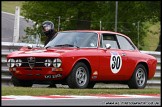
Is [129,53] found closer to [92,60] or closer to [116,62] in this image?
[116,62]

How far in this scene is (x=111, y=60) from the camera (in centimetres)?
1524

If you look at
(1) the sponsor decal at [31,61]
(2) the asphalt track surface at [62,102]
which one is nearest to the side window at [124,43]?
(1) the sponsor decal at [31,61]

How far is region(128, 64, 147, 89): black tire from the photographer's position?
52.3ft

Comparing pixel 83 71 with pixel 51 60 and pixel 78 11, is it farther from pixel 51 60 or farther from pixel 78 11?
pixel 78 11

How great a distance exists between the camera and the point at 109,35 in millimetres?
15945

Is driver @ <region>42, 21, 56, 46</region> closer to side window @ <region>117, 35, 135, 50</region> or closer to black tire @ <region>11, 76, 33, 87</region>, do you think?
black tire @ <region>11, 76, 33, 87</region>

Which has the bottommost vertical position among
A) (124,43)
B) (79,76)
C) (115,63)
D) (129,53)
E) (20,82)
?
(20,82)

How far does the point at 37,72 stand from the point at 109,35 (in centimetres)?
261

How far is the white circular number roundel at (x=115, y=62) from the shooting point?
15266 mm

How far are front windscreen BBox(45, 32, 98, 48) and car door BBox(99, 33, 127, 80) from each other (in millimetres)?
271

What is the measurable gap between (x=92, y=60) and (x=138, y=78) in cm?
193

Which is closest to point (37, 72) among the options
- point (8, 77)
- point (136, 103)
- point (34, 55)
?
point (34, 55)

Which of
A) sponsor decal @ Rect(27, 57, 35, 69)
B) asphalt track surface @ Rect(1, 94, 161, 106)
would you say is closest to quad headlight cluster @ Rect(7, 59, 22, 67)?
sponsor decal @ Rect(27, 57, 35, 69)

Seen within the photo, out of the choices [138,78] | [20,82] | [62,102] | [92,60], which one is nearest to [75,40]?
[92,60]
